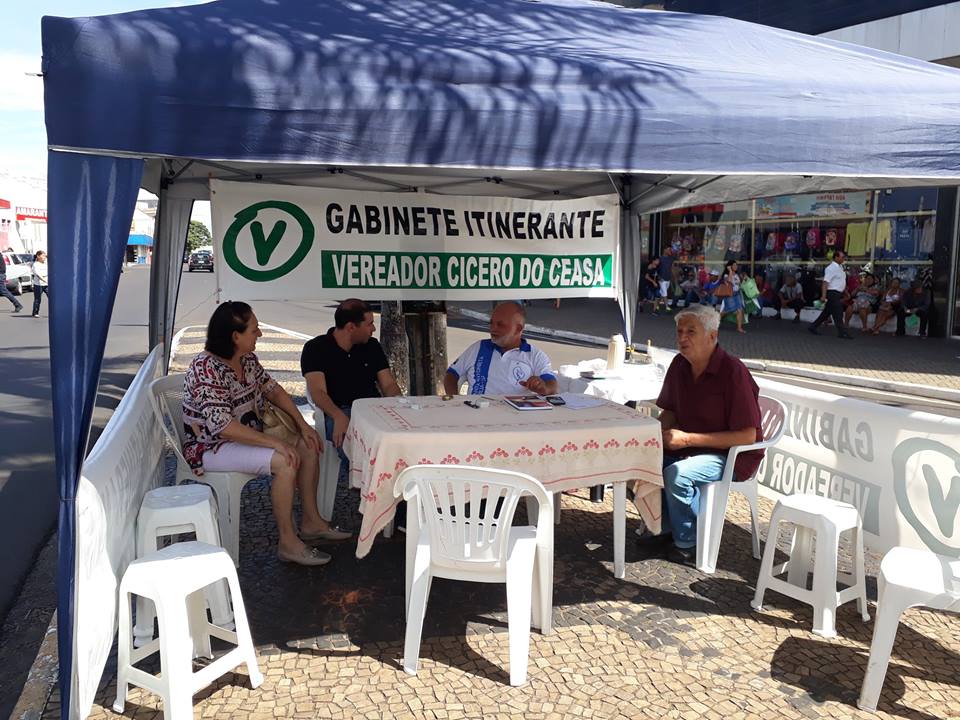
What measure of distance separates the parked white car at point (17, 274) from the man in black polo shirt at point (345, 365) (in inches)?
1018

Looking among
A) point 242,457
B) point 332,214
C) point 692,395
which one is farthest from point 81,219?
point 692,395

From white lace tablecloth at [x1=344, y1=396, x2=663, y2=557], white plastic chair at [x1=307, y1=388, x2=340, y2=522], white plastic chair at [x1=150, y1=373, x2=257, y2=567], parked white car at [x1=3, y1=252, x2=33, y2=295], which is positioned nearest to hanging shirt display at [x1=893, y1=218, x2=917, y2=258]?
white lace tablecloth at [x1=344, y1=396, x2=663, y2=557]

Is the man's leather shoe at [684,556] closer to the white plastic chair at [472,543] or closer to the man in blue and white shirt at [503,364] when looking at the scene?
the man in blue and white shirt at [503,364]

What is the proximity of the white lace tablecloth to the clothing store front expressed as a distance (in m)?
11.6

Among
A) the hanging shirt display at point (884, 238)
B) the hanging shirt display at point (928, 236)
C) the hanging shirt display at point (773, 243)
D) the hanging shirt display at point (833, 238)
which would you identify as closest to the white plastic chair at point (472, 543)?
the hanging shirt display at point (928, 236)

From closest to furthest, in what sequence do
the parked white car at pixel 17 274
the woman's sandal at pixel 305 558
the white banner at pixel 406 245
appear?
the woman's sandal at pixel 305 558 → the white banner at pixel 406 245 → the parked white car at pixel 17 274

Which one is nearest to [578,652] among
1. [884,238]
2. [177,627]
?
[177,627]

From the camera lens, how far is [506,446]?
371 centimetres

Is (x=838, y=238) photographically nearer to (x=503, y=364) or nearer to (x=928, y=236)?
(x=928, y=236)

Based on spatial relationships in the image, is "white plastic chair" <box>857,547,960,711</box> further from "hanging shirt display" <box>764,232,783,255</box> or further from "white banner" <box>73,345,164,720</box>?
"hanging shirt display" <box>764,232,783,255</box>

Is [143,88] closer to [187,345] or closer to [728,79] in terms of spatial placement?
[728,79]

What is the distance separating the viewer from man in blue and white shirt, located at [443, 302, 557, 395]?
4.94 metres

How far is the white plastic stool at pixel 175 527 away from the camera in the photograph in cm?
335

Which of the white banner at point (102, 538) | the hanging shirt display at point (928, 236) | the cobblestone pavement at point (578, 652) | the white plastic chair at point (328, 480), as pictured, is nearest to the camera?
the white banner at point (102, 538)
